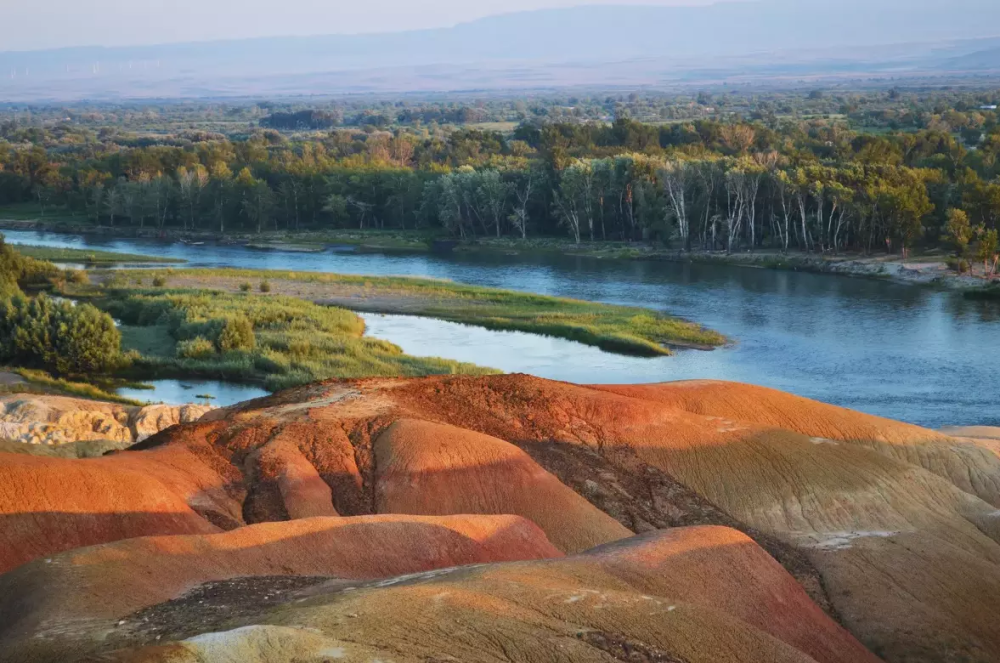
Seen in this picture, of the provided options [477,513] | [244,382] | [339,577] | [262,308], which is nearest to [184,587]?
[339,577]

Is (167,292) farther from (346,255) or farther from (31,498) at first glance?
(31,498)

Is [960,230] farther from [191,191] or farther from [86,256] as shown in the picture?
[191,191]

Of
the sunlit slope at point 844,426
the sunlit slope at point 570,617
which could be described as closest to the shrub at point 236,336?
the sunlit slope at point 844,426

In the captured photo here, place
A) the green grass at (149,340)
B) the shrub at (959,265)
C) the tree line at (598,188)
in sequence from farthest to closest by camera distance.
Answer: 1. the tree line at (598,188)
2. the shrub at (959,265)
3. the green grass at (149,340)

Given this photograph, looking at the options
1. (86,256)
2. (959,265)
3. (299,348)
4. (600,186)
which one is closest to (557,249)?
(600,186)

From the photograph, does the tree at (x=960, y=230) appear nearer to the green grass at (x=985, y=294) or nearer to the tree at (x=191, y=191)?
the green grass at (x=985, y=294)
